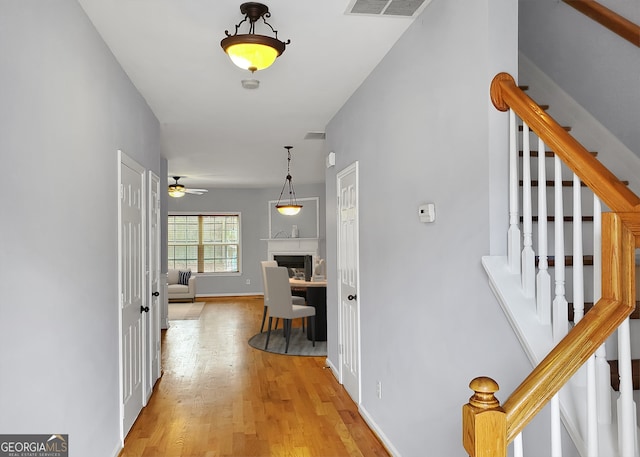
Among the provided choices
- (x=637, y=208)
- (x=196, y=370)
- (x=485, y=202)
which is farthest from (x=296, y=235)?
(x=637, y=208)

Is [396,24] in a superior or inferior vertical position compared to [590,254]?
superior

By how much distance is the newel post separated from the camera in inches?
46.7

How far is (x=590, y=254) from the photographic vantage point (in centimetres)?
238

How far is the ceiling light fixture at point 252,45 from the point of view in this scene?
101 inches

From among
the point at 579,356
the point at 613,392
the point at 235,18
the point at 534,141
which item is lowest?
the point at 613,392

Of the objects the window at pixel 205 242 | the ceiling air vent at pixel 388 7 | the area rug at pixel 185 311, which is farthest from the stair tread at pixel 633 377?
the window at pixel 205 242

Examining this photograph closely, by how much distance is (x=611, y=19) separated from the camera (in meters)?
2.78

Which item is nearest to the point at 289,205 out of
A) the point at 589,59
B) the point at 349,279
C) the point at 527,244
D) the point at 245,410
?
the point at 349,279

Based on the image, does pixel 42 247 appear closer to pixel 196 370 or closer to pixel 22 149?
pixel 22 149

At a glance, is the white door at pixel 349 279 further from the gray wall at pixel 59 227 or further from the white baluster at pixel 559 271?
the white baluster at pixel 559 271

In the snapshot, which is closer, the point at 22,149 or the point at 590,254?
the point at 22,149

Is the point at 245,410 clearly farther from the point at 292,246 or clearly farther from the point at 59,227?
the point at 292,246

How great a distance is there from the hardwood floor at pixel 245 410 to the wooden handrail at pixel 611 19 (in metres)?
2.91

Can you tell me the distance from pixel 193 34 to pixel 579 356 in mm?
2690
